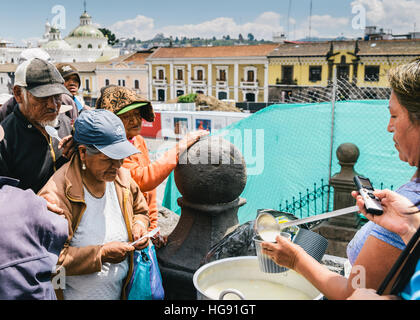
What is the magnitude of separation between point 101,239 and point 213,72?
141 ft

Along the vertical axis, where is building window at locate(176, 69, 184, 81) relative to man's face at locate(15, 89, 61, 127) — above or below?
above

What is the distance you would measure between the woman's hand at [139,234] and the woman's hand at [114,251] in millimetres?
83

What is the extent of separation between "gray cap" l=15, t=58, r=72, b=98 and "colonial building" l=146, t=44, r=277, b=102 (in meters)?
39.0

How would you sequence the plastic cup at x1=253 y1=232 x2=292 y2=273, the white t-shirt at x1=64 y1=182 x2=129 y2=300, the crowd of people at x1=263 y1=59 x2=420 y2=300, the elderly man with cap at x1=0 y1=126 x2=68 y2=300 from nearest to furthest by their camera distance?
the crowd of people at x1=263 y1=59 x2=420 y2=300 < the elderly man with cap at x1=0 y1=126 x2=68 y2=300 < the plastic cup at x1=253 y1=232 x2=292 y2=273 < the white t-shirt at x1=64 y1=182 x2=129 y2=300

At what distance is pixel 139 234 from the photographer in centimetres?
233

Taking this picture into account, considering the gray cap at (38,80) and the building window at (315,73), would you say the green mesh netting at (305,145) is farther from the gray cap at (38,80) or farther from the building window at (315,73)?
the building window at (315,73)

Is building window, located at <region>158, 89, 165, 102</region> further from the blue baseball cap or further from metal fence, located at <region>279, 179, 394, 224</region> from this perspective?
the blue baseball cap

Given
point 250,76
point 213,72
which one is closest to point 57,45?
point 213,72

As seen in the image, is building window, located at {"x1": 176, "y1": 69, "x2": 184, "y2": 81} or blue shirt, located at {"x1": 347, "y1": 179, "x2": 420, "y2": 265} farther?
building window, located at {"x1": 176, "y1": 69, "x2": 184, "y2": 81}

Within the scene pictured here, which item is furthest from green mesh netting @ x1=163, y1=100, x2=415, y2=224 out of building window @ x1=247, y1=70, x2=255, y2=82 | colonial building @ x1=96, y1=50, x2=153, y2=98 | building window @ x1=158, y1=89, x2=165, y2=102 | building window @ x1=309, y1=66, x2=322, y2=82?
colonial building @ x1=96, y1=50, x2=153, y2=98

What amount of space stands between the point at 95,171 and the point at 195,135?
99 centimetres

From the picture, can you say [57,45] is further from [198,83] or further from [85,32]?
[198,83]

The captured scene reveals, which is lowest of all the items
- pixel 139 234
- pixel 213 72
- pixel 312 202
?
pixel 312 202

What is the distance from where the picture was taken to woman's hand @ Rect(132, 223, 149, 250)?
7.45ft
